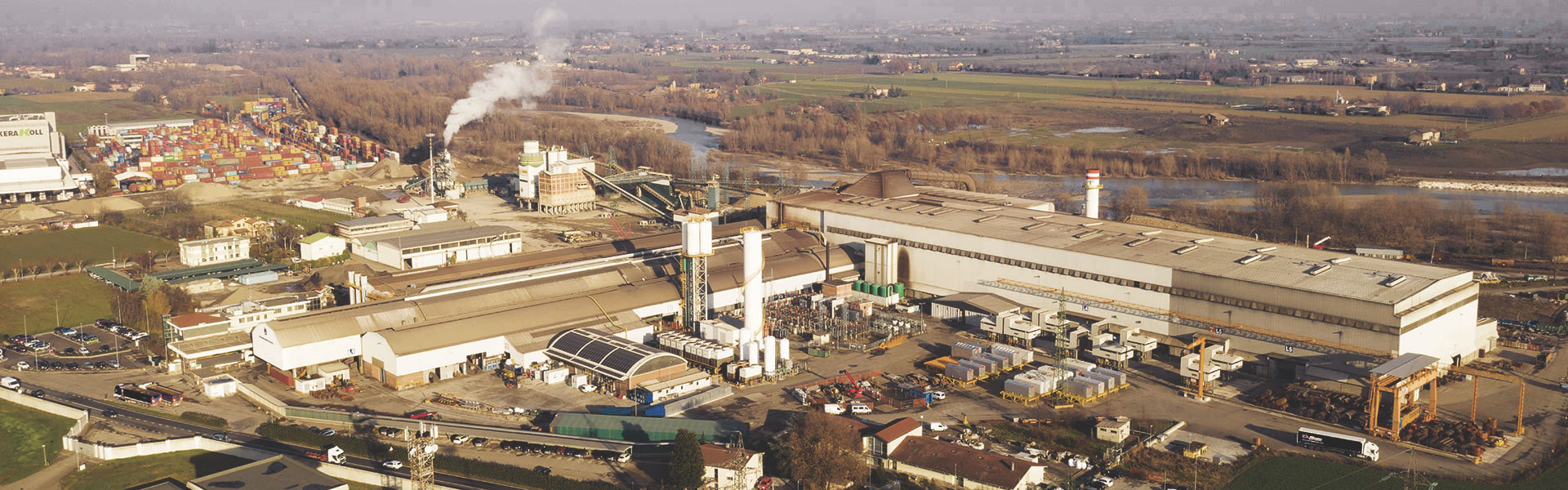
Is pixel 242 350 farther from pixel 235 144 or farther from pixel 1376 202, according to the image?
pixel 235 144

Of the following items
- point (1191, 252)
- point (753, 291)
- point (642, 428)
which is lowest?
point (642, 428)

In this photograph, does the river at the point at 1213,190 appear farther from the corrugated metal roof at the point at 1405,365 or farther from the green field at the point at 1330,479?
the green field at the point at 1330,479

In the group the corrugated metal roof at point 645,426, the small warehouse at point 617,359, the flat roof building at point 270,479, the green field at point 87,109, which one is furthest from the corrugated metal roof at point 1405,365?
the green field at point 87,109

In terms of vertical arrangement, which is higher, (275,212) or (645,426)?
(275,212)

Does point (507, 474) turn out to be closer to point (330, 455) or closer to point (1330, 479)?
point (330, 455)

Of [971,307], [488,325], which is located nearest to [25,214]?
[488,325]

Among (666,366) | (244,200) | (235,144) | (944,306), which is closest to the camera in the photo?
(666,366)

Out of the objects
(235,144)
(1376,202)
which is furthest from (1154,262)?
(235,144)

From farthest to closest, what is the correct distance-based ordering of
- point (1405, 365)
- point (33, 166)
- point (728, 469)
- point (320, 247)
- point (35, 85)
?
point (35, 85)
point (33, 166)
point (320, 247)
point (1405, 365)
point (728, 469)
